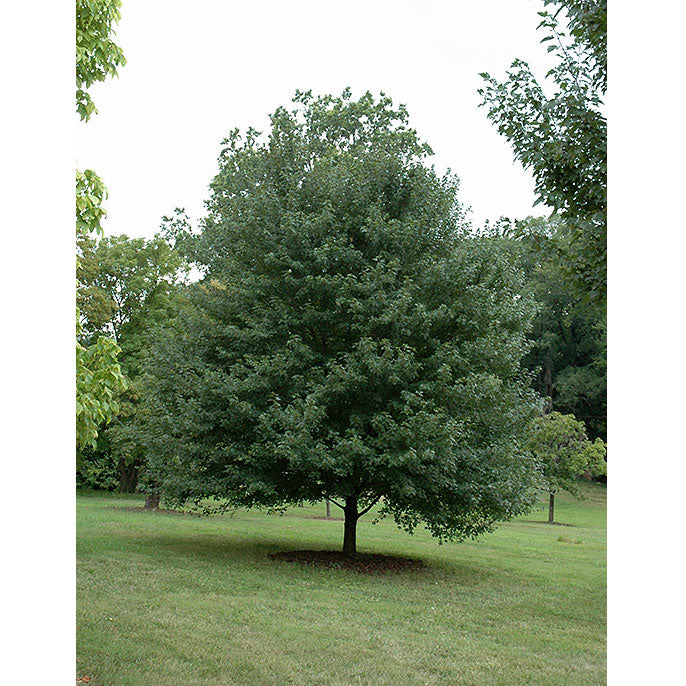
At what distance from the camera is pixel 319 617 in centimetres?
532

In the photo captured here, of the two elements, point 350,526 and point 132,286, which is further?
point 132,286

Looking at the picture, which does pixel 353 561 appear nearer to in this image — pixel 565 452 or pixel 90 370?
pixel 90 370

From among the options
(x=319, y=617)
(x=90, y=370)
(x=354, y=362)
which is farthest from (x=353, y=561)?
(x=90, y=370)

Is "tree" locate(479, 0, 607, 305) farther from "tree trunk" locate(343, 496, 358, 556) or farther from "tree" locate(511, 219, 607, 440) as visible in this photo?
"tree" locate(511, 219, 607, 440)

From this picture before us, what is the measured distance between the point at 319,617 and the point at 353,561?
3063 mm

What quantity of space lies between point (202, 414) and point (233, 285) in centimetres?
175

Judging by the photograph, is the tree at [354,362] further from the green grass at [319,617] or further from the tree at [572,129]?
the tree at [572,129]

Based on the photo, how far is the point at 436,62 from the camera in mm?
5258

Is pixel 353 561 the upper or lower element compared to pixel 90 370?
lower

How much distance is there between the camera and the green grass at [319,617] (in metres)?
3.96

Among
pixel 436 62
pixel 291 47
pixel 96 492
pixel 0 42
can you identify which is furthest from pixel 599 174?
pixel 96 492

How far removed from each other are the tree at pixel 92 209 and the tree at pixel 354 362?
325 centimetres

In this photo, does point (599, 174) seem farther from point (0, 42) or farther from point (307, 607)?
point (307, 607)

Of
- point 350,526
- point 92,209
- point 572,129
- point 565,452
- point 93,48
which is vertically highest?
point 93,48
